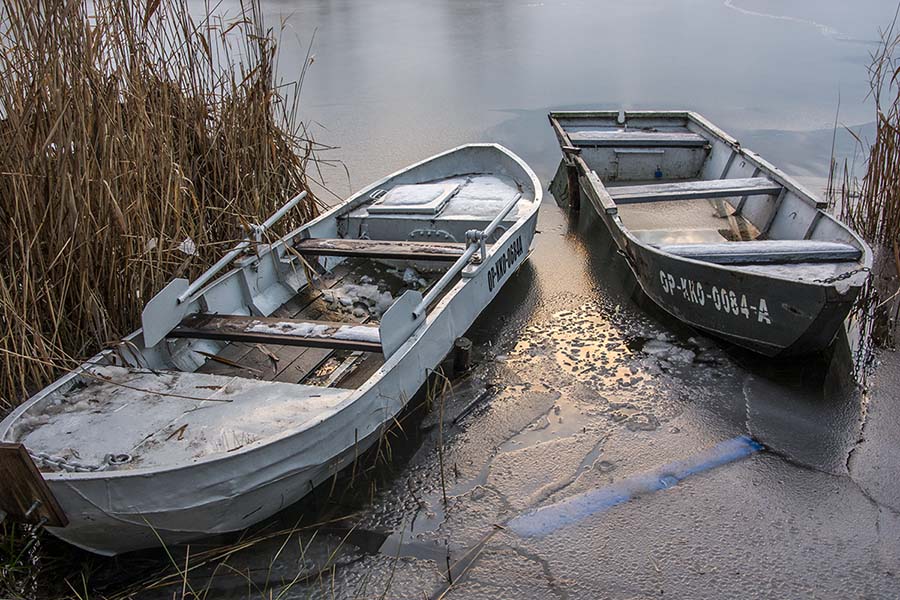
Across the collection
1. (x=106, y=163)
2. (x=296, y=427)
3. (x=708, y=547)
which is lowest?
(x=708, y=547)

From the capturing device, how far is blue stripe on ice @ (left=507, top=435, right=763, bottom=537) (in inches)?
126

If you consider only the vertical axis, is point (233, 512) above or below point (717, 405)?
above

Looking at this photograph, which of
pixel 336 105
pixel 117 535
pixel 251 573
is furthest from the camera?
pixel 336 105

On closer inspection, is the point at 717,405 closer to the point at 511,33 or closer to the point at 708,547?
the point at 708,547

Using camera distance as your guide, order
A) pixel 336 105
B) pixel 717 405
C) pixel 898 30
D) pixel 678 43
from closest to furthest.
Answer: pixel 717 405
pixel 336 105
pixel 898 30
pixel 678 43

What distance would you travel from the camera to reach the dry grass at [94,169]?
10.6 ft

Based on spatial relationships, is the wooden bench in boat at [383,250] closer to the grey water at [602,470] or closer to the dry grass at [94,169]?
the dry grass at [94,169]

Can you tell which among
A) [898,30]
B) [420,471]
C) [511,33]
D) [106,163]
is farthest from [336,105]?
[898,30]

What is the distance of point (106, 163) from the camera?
11.5ft

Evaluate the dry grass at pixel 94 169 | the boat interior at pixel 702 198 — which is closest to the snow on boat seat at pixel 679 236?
the boat interior at pixel 702 198

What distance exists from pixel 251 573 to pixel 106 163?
206 cm

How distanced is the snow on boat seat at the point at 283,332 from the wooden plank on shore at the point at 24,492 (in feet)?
3.91

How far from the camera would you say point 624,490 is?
133 inches

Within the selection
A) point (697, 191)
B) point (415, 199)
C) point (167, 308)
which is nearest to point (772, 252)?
point (697, 191)
